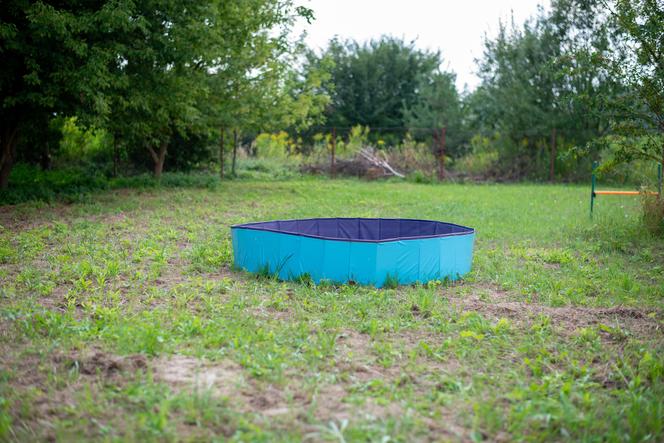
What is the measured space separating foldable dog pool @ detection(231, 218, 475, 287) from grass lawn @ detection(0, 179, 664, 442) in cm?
19

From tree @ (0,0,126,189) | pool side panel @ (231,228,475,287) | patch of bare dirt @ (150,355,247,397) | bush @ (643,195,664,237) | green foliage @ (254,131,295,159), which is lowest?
patch of bare dirt @ (150,355,247,397)

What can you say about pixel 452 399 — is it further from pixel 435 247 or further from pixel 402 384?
pixel 435 247

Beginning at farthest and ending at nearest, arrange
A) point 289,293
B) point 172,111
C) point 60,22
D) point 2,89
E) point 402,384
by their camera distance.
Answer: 1. point 172,111
2. point 2,89
3. point 60,22
4. point 289,293
5. point 402,384

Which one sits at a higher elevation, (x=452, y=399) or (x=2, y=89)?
(x=2, y=89)

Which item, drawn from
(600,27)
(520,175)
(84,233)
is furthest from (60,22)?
(600,27)

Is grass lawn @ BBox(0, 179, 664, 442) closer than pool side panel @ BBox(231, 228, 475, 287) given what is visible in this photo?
Yes

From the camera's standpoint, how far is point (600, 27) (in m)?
21.0

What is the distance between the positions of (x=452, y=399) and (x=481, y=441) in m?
0.46

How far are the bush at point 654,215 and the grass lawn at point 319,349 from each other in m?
0.94

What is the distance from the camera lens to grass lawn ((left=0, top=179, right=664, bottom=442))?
308cm

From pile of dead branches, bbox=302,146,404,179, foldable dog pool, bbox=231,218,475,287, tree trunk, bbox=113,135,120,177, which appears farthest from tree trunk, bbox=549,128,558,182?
foldable dog pool, bbox=231,218,475,287

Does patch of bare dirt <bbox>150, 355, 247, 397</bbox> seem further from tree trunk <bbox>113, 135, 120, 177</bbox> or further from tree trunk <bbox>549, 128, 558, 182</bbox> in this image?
tree trunk <bbox>549, 128, 558, 182</bbox>

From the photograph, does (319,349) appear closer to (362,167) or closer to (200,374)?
(200,374)

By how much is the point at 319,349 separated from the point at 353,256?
1.87 m
